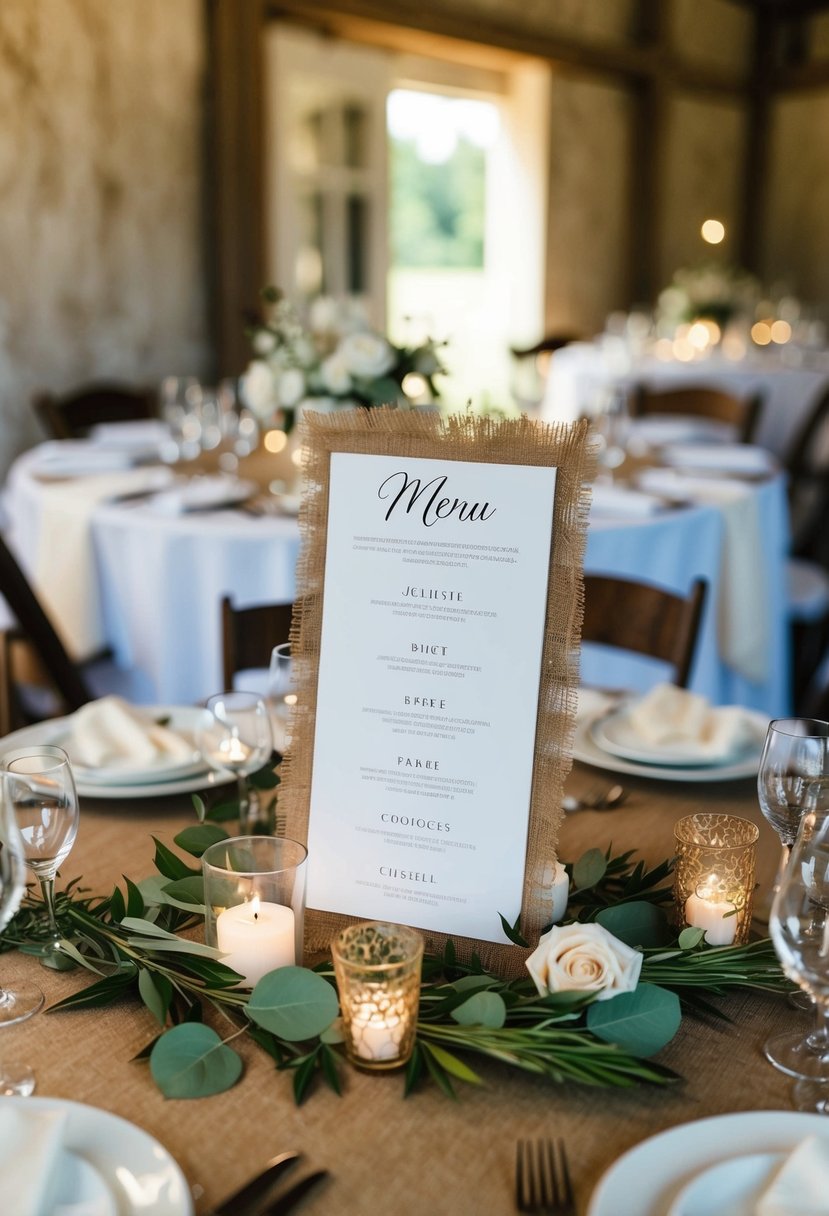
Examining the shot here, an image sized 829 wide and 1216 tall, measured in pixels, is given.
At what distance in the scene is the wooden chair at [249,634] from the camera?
1572mm

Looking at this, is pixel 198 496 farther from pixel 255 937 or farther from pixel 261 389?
pixel 255 937

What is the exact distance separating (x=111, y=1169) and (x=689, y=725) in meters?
0.78

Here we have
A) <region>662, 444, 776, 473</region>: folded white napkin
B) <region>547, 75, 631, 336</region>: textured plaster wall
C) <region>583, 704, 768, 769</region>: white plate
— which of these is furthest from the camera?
<region>547, 75, 631, 336</region>: textured plaster wall

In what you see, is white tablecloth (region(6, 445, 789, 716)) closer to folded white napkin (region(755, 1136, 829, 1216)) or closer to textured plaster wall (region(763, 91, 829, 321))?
folded white napkin (region(755, 1136, 829, 1216))

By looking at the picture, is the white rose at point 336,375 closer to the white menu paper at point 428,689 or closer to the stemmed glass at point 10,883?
the white menu paper at point 428,689

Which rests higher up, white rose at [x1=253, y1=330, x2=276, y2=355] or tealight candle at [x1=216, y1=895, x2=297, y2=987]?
white rose at [x1=253, y1=330, x2=276, y2=355]

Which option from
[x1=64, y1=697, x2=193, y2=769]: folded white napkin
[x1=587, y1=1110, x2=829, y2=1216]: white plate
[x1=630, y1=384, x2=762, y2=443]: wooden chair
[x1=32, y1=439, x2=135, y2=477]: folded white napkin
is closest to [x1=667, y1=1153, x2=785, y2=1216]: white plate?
[x1=587, y1=1110, x2=829, y2=1216]: white plate

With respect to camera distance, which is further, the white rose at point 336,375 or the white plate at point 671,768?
the white rose at point 336,375

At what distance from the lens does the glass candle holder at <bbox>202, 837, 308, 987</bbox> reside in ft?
2.39

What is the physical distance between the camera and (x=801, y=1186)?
0.57 metres

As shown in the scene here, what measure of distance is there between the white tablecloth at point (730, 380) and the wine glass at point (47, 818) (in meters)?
4.89

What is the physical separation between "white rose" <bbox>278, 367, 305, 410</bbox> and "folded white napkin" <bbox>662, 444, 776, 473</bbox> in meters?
1.22

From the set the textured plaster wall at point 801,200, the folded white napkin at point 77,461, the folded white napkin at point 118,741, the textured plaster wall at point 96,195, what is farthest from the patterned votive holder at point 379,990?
the textured plaster wall at point 801,200

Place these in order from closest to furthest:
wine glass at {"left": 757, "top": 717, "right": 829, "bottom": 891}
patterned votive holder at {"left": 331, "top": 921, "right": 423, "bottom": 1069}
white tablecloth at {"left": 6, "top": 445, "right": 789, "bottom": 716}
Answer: patterned votive holder at {"left": 331, "top": 921, "right": 423, "bottom": 1069}
wine glass at {"left": 757, "top": 717, "right": 829, "bottom": 891}
white tablecloth at {"left": 6, "top": 445, "right": 789, "bottom": 716}
